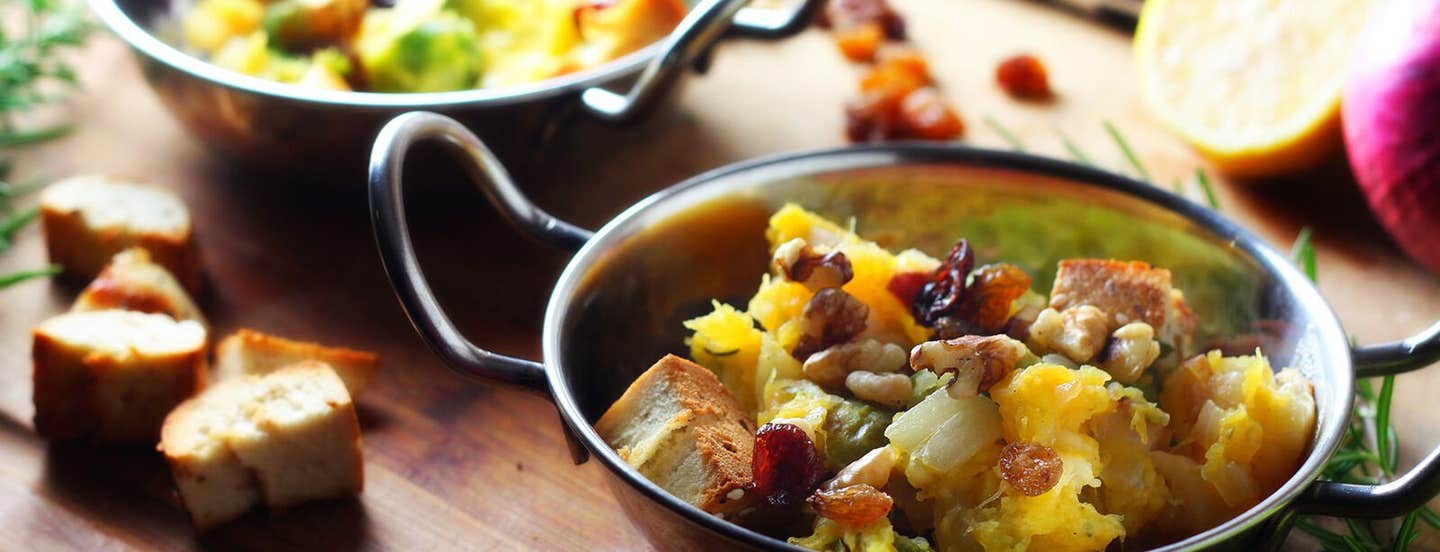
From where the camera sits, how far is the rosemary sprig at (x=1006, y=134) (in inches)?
81.2

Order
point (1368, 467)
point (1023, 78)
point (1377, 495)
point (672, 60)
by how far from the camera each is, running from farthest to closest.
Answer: point (1023, 78), point (672, 60), point (1368, 467), point (1377, 495)

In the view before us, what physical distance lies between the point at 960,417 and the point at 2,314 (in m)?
1.31

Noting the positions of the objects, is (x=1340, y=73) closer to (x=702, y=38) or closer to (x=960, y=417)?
(x=702, y=38)

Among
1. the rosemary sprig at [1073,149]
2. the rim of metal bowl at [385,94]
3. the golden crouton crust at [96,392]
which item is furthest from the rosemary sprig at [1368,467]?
the golden crouton crust at [96,392]

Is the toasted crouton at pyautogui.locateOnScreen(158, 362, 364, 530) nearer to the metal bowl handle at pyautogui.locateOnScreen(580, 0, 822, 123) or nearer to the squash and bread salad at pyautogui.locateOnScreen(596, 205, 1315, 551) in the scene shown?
the squash and bread salad at pyautogui.locateOnScreen(596, 205, 1315, 551)

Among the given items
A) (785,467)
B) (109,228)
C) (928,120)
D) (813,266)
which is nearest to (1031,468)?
(785,467)

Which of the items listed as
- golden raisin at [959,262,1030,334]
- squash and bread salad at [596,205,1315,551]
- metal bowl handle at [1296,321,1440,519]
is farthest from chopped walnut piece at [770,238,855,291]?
metal bowl handle at [1296,321,1440,519]

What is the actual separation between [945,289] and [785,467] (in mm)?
292

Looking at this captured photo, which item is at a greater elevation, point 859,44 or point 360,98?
point 360,98

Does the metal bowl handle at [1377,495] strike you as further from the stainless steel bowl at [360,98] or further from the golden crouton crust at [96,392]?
the golden crouton crust at [96,392]

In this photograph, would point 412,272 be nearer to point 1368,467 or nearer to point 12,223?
point 12,223

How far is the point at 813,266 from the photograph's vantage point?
4.19 feet

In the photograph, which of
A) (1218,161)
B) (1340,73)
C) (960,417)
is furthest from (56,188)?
(1340,73)

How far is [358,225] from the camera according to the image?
195cm
